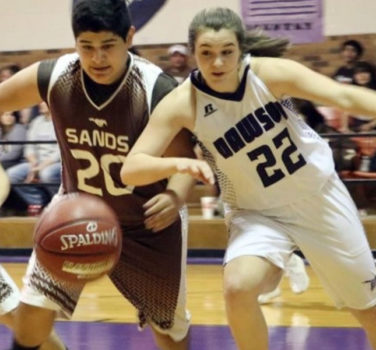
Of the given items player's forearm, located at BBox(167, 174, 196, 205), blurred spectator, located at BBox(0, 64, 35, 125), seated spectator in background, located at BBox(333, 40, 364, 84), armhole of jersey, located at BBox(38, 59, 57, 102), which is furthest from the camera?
blurred spectator, located at BBox(0, 64, 35, 125)

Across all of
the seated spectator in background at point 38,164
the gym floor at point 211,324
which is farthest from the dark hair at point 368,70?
the seated spectator in background at point 38,164

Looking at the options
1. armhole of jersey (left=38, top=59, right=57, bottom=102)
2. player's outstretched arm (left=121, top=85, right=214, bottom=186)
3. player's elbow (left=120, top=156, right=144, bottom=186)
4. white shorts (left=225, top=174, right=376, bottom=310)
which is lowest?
white shorts (left=225, top=174, right=376, bottom=310)

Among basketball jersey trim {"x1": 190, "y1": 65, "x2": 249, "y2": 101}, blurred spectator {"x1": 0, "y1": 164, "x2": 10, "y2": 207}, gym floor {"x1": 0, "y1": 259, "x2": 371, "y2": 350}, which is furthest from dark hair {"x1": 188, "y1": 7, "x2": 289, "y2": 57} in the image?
gym floor {"x1": 0, "y1": 259, "x2": 371, "y2": 350}

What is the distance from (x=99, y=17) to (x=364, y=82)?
5.17 metres

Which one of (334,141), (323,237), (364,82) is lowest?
(334,141)

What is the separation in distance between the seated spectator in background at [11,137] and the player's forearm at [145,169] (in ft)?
19.4

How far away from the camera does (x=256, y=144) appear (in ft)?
11.8

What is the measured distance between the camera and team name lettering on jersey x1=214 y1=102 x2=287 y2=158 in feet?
11.7

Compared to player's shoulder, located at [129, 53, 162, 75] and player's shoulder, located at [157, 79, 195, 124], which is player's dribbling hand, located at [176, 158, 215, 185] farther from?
player's shoulder, located at [129, 53, 162, 75]

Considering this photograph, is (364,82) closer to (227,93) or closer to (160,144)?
(227,93)

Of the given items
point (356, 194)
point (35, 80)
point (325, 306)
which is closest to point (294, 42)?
point (356, 194)

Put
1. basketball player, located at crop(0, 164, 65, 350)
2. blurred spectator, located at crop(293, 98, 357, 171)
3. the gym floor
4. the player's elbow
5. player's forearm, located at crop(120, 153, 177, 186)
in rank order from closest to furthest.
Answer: player's forearm, located at crop(120, 153, 177, 186)
the player's elbow
basketball player, located at crop(0, 164, 65, 350)
the gym floor
blurred spectator, located at crop(293, 98, 357, 171)

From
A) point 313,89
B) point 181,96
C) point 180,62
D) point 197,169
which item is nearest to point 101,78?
point 181,96

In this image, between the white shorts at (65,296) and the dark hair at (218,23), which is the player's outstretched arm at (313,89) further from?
the white shorts at (65,296)
